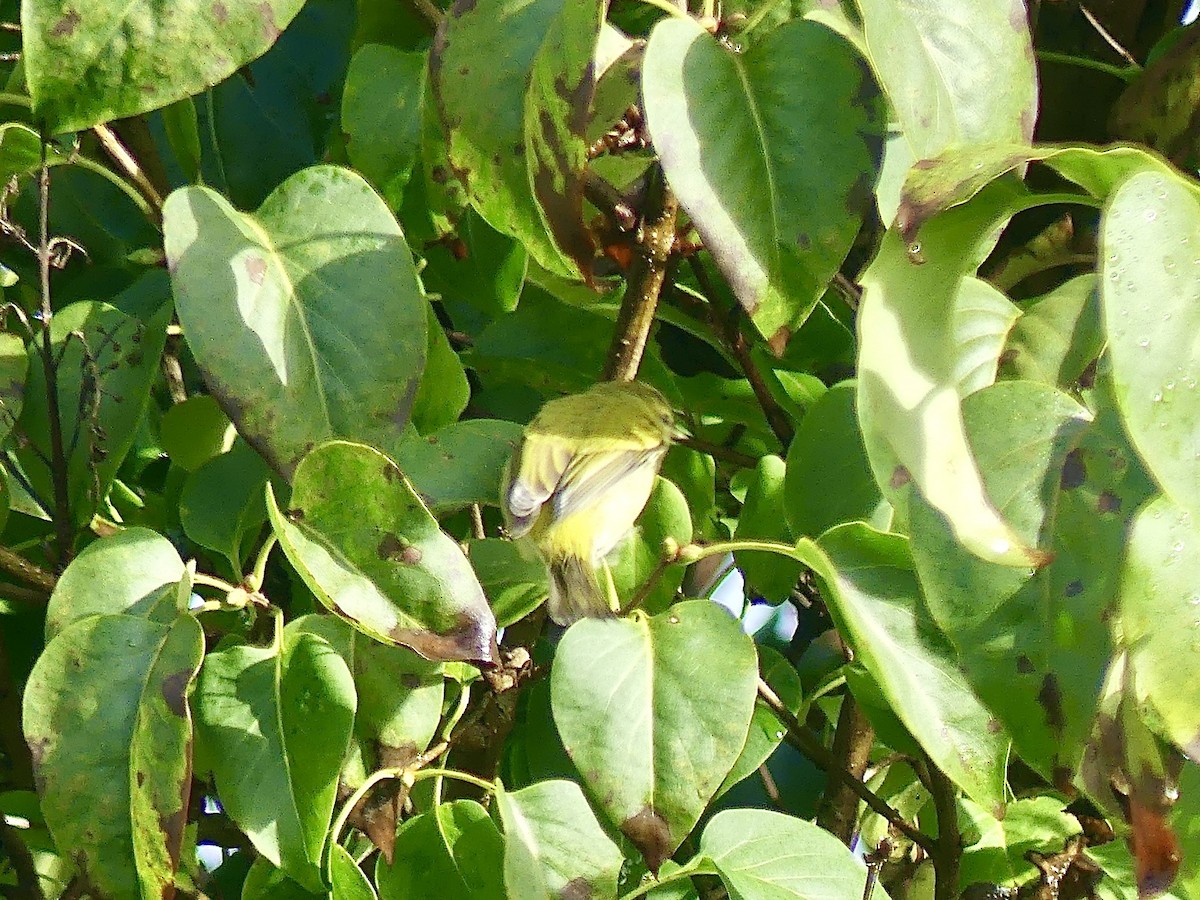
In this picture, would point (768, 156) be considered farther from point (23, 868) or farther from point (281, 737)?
point (23, 868)

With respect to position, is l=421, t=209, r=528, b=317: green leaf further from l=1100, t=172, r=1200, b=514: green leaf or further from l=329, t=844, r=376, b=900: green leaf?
l=1100, t=172, r=1200, b=514: green leaf

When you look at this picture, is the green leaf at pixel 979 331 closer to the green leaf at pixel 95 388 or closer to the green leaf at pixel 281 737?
the green leaf at pixel 281 737

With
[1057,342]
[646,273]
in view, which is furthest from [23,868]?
[1057,342]

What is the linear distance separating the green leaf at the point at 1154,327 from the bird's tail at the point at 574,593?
18.8 inches

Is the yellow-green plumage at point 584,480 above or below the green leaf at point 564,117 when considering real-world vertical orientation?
below

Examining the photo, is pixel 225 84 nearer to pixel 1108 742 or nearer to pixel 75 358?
pixel 75 358

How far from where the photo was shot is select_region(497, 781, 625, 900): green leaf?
892 millimetres

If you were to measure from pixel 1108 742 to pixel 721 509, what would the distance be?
0.78 metres

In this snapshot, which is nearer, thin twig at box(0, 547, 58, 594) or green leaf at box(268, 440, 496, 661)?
green leaf at box(268, 440, 496, 661)

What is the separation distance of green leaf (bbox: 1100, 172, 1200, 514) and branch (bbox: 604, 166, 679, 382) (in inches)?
15.7

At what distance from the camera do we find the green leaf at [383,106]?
110 cm

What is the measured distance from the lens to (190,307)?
837 millimetres

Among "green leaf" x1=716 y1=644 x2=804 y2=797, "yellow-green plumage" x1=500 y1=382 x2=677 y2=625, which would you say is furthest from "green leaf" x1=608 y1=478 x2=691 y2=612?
"green leaf" x1=716 y1=644 x2=804 y2=797

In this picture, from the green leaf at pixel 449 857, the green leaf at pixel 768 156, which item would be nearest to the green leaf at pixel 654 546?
the green leaf at pixel 449 857
